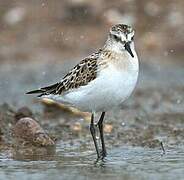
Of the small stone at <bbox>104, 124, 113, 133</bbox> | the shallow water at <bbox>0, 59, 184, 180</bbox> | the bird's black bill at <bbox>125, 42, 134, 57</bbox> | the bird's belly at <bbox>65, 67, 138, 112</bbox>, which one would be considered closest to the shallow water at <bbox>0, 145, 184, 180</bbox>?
the shallow water at <bbox>0, 59, 184, 180</bbox>

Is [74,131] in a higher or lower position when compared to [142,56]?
lower

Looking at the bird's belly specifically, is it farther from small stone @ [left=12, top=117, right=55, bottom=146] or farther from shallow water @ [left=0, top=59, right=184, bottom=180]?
small stone @ [left=12, top=117, right=55, bottom=146]

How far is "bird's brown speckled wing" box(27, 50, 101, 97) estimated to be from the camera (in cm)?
902

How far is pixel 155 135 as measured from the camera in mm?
10453

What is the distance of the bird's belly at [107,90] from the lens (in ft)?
28.8

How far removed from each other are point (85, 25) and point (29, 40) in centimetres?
116

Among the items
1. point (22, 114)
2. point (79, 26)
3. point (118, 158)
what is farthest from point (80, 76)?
point (79, 26)

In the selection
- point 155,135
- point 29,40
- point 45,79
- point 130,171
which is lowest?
point 130,171

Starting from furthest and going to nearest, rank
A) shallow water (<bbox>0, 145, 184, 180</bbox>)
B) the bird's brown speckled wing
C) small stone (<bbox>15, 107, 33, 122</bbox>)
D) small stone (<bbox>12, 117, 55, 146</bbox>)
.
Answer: small stone (<bbox>15, 107, 33, 122</bbox>)
small stone (<bbox>12, 117, 55, 146</bbox>)
the bird's brown speckled wing
shallow water (<bbox>0, 145, 184, 180</bbox>)

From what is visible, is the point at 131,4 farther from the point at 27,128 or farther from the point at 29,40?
the point at 27,128

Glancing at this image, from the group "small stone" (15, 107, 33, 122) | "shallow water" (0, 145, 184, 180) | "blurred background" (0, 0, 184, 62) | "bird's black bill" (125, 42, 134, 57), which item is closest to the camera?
"shallow water" (0, 145, 184, 180)

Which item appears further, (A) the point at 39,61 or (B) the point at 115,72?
(A) the point at 39,61

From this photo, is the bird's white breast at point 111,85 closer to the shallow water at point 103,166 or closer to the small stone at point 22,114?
the shallow water at point 103,166

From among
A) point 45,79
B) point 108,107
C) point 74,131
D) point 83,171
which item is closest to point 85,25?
point 45,79
